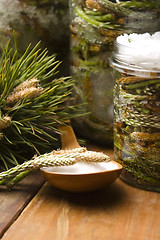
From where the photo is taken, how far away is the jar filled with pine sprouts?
22.0 inches

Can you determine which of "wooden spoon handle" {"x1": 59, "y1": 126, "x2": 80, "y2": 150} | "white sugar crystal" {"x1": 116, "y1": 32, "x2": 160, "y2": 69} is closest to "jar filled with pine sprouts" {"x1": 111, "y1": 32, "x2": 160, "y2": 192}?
"white sugar crystal" {"x1": 116, "y1": 32, "x2": 160, "y2": 69}

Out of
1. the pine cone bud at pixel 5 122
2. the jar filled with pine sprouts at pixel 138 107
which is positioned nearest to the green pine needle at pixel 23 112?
the pine cone bud at pixel 5 122

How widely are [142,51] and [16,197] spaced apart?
0.26 metres

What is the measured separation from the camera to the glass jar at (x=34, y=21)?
72cm

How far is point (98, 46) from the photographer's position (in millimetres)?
685

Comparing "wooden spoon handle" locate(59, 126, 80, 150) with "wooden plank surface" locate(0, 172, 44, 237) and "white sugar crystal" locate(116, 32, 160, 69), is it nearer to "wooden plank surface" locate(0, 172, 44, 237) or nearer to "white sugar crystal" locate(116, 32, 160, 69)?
"wooden plank surface" locate(0, 172, 44, 237)

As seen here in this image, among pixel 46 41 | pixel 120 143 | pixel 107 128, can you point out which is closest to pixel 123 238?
pixel 120 143

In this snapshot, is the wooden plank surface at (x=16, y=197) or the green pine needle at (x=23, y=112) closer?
the wooden plank surface at (x=16, y=197)

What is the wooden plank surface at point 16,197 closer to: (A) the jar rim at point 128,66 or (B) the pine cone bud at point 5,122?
(B) the pine cone bud at point 5,122

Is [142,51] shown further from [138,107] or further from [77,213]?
[77,213]

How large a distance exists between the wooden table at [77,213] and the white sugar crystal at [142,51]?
18 centimetres

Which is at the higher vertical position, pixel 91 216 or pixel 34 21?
pixel 34 21

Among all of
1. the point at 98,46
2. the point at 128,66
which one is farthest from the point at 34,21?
the point at 128,66

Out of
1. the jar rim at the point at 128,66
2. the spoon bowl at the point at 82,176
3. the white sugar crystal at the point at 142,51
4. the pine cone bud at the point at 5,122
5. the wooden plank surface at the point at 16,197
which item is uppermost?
the white sugar crystal at the point at 142,51
